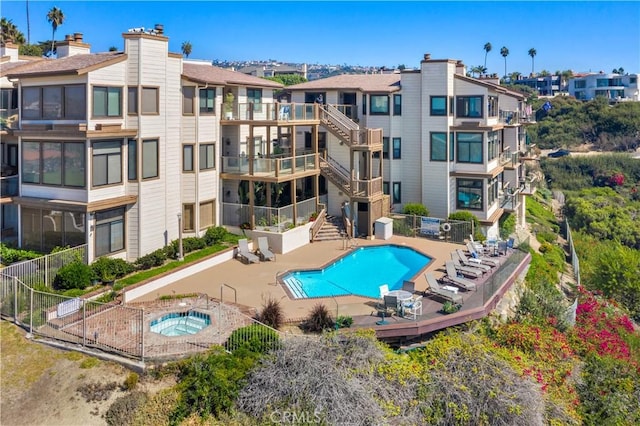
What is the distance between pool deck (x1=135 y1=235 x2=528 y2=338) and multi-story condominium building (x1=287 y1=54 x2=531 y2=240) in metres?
5.01

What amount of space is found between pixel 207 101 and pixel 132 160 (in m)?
6.17

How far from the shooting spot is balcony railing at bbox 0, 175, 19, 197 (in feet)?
78.9

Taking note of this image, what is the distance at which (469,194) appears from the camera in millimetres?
32938

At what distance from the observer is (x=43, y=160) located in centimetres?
2272

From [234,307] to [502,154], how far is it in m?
24.7

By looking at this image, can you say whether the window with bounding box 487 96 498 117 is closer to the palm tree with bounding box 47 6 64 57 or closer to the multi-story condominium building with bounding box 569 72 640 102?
the palm tree with bounding box 47 6 64 57

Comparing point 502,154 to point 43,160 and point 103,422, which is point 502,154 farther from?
point 103,422

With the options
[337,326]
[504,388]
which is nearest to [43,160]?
[337,326]

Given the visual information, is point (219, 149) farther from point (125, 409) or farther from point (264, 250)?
point (125, 409)

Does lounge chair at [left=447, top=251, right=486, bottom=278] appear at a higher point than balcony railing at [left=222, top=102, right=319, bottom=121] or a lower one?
lower

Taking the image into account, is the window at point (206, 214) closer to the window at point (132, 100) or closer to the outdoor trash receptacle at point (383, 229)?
the window at point (132, 100)

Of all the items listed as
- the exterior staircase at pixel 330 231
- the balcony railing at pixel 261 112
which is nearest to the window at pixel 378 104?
the balcony railing at pixel 261 112

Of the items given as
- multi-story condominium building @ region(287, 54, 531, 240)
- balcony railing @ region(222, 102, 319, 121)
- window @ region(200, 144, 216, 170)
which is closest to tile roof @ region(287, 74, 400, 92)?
multi-story condominium building @ region(287, 54, 531, 240)

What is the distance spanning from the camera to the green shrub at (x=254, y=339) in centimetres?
1616
